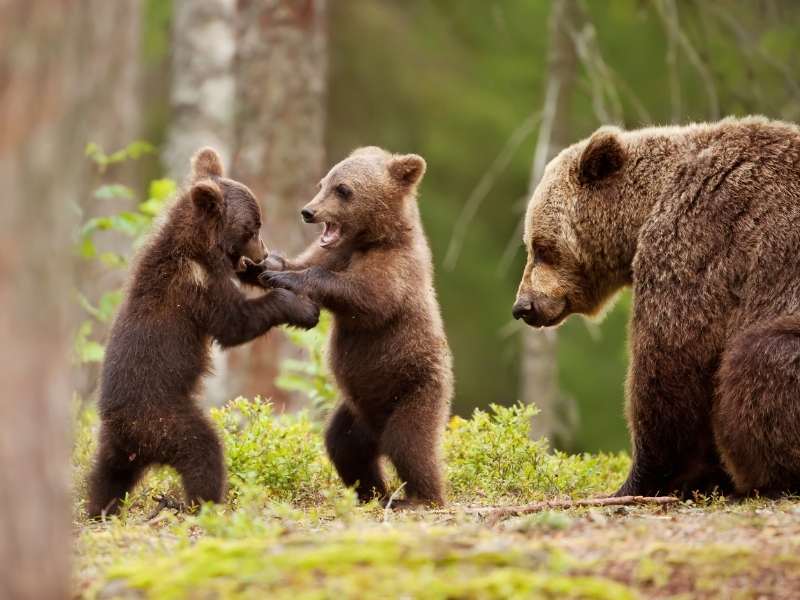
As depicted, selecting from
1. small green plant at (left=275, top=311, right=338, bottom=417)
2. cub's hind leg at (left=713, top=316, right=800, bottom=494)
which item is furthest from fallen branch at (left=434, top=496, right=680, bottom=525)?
small green plant at (left=275, top=311, right=338, bottom=417)

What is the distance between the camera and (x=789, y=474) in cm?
660

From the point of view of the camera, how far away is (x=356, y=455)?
7945 millimetres

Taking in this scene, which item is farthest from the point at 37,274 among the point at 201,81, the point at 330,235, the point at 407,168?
the point at 201,81

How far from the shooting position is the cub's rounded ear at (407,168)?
8.34 m

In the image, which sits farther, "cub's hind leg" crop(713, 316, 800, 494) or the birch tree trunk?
the birch tree trunk

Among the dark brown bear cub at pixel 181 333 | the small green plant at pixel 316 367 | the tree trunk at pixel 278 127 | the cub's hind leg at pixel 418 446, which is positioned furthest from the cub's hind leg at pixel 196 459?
the tree trunk at pixel 278 127

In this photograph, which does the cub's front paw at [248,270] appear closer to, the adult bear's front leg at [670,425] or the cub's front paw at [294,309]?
the cub's front paw at [294,309]

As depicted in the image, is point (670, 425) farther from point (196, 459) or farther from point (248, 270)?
point (248, 270)

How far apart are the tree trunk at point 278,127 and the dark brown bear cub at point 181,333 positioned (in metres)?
6.46

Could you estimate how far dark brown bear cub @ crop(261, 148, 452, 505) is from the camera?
25.0ft

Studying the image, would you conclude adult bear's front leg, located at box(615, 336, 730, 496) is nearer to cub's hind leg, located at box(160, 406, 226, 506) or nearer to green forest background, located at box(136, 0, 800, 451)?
cub's hind leg, located at box(160, 406, 226, 506)

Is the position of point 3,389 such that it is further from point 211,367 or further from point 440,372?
point 440,372

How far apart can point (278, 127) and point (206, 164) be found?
6.36 meters

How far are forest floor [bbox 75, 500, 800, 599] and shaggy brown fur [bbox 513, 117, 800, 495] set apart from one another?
1.15 meters
